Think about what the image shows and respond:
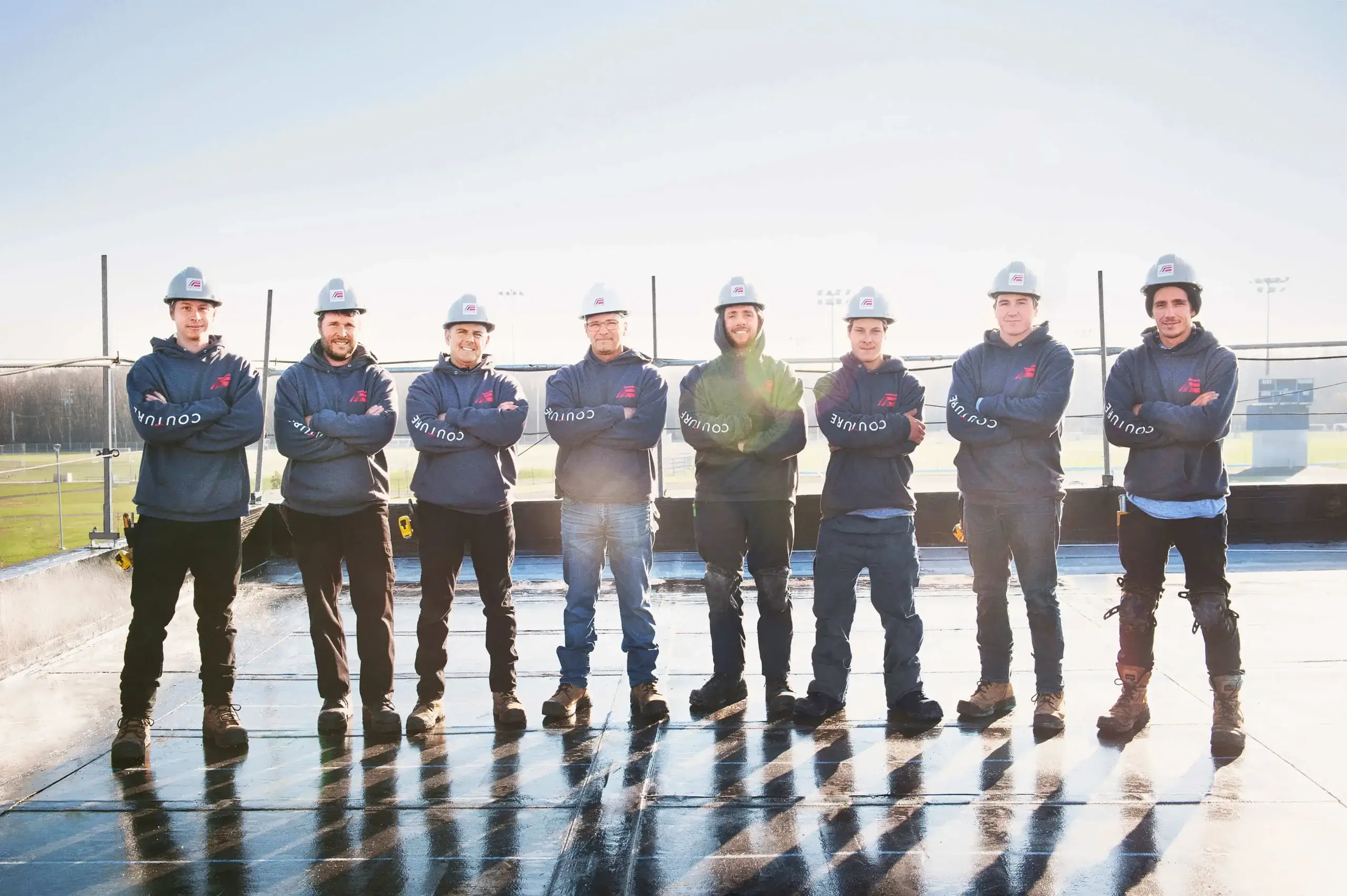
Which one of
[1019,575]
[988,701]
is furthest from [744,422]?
[988,701]

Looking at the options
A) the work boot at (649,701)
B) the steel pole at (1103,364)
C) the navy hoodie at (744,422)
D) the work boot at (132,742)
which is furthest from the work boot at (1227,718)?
the steel pole at (1103,364)

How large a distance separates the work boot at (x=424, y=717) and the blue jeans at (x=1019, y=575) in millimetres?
2444

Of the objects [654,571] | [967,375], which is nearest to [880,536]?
[967,375]

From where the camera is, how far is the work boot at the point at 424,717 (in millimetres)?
4445

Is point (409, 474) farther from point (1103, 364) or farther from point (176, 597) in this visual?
point (176, 597)

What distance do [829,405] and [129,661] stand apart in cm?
321

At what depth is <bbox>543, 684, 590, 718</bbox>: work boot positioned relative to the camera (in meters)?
4.57

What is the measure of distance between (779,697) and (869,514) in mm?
929

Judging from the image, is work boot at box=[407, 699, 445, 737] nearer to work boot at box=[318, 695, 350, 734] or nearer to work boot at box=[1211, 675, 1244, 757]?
work boot at box=[318, 695, 350, 734]

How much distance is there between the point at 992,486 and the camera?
4.57 m

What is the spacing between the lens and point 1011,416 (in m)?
4.43

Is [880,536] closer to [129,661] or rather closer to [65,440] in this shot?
[129,661]

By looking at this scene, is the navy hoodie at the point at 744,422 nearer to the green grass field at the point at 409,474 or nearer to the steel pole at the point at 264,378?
the green grass field at the point at 409,474

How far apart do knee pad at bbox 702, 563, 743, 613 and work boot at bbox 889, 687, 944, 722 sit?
33.8 inches
